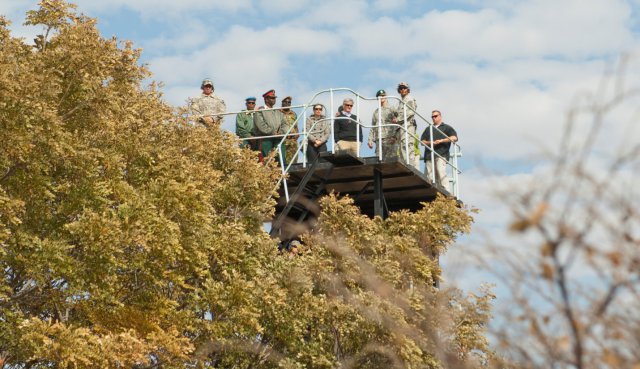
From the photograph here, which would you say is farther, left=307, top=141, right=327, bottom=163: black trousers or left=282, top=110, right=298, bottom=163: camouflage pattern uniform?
left=282, top=110, right=298, bottom=163: camouflage pattern uniform

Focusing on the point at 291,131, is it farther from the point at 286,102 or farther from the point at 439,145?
the point at 439,145

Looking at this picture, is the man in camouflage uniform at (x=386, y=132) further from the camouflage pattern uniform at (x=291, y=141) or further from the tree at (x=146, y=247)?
the tree at (x=146, y=247)

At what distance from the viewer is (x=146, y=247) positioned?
1611cm

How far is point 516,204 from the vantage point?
3.18 m

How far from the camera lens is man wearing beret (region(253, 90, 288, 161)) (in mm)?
23156

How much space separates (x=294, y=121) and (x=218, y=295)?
6362 mm

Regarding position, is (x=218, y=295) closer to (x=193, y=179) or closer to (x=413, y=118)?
(x=193, y=179)

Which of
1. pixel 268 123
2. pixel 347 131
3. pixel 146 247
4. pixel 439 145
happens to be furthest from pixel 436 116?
pixel 146 247

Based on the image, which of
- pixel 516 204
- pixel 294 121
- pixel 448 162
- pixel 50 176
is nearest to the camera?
pixel 516 204

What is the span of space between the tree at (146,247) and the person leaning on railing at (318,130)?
5.65 feet

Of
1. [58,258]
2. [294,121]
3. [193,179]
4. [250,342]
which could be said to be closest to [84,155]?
[58,258]

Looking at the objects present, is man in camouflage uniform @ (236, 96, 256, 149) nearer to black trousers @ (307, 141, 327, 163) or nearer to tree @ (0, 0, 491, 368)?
black trousers @ (307, 141, 327, 163)

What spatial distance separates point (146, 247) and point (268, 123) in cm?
744

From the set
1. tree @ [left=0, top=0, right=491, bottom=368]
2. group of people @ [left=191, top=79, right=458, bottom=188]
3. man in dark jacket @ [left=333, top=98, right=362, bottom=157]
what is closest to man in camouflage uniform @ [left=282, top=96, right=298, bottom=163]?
group of people @ [left=191, top=79, right=458, bottom=188]
